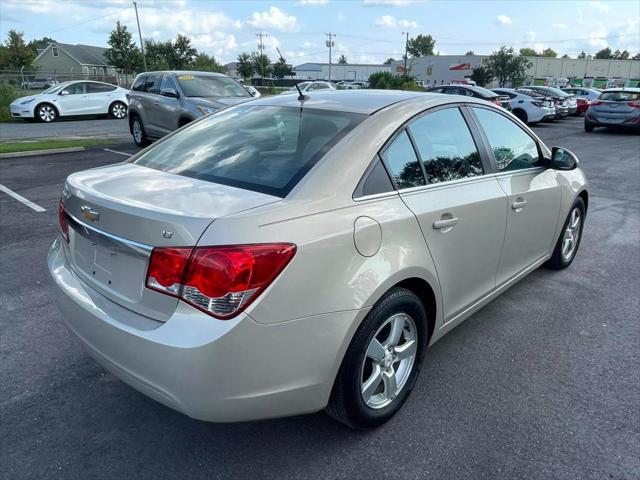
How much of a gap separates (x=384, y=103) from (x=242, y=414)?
1.83 metres

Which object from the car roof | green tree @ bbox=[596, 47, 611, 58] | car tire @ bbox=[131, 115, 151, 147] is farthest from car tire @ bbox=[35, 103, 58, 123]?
green tree @ bbox=[596, 47, 611, 58]

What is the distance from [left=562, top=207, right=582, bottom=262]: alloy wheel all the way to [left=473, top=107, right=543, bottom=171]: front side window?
1080 mm

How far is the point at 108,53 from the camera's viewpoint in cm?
5756

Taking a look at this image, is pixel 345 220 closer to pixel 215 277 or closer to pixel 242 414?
pixel 215 277

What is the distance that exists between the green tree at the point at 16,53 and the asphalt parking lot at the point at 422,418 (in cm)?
7138

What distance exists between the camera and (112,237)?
6.84 ft

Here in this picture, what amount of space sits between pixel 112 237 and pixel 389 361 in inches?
57.7

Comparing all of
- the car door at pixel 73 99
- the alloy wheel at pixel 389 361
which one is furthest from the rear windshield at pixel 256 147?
the car door at pixel 73 99

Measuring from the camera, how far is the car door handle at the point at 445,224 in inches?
102

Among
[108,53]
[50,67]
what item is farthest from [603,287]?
[50,67]

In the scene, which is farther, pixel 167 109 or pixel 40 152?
pixel 167 109

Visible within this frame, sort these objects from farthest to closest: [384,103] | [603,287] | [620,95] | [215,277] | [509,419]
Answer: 1. [620,95]
2. [603,287]
3. [384,103]
4. [509,419]
5. [215,277]

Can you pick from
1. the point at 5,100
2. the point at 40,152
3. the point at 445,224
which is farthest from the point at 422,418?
the point at 5,100

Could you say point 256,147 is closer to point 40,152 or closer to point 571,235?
point 571,235
